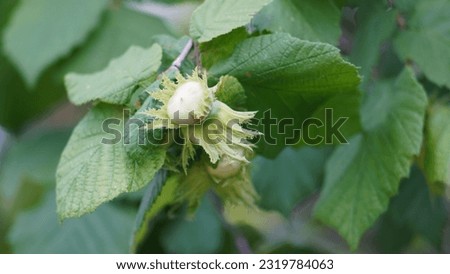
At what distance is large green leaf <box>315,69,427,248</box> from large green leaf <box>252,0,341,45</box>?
0.13 m

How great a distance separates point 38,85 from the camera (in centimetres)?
142

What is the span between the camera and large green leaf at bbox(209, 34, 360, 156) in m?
0.70

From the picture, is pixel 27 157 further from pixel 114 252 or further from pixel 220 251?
pixel 220 251

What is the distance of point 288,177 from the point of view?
117 centimetres

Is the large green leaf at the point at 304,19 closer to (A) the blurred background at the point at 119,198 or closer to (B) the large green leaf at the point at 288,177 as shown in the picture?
(A) the blurred background at the point at 119,198

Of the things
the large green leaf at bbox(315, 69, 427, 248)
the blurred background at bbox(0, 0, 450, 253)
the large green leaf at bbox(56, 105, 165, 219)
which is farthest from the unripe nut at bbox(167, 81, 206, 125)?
the blurred background at bbox(0, 0, 450, 253)

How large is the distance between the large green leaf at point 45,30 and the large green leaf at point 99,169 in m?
0.56

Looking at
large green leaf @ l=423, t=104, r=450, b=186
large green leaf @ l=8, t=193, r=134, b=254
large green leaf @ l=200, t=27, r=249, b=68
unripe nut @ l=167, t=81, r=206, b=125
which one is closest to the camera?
unripe nut @ l=167, t=81, r=206, b=125

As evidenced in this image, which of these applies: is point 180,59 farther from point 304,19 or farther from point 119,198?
point 119,198

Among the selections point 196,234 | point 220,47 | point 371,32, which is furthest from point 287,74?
point 196,234

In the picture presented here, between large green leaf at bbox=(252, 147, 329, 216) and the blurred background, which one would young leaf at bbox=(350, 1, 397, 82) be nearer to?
the blurred background

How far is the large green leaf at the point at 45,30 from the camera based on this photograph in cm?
127

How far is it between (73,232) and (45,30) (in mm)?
367

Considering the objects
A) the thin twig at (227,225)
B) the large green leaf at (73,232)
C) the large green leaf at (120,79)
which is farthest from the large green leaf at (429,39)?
the large green leaf at (73,232)
